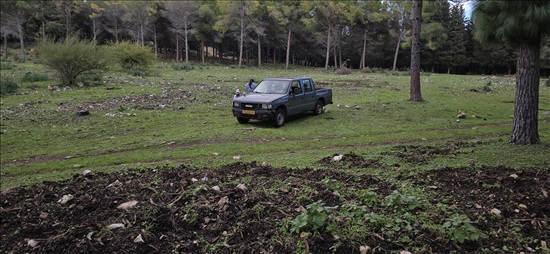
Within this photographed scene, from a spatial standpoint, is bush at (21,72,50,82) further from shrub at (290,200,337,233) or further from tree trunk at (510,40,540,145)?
tree trunk at (510,40,540,145)

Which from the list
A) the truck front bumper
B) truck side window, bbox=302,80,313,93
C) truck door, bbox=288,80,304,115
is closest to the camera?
the truck front bumper

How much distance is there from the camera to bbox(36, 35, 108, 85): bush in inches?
880

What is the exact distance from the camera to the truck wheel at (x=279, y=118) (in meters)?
13.1

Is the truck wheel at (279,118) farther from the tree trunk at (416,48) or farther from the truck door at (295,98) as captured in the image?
→ the tree trunk at (416,48)

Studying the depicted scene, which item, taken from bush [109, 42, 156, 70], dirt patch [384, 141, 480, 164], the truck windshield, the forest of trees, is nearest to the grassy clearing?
dirt patch [384, 141, 480, 164]

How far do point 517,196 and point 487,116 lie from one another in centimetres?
1097

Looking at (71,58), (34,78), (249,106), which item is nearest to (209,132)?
(249,106)

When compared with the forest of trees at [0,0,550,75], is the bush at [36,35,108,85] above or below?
below

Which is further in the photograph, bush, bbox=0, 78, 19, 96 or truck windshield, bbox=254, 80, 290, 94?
bush, bbox=0, 78, 19, 96

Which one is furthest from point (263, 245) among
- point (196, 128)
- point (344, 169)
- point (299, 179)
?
point (196, 128)

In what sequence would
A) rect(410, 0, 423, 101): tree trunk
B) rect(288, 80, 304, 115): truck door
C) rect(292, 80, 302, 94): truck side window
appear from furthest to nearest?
rect(410, 0, 423, 101): tree trunk → rect(292, 80, 302, 94): truck side window → rect(288, 80, 304, 115): truck door

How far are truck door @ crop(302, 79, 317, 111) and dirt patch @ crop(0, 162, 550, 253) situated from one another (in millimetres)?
8072

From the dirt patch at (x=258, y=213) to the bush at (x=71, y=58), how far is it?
61.3 ft

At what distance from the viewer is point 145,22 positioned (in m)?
60.8
